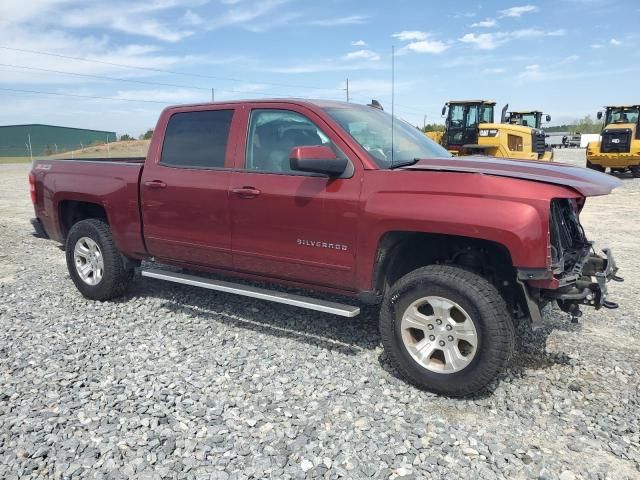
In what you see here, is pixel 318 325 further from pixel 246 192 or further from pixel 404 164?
pixel 404 164

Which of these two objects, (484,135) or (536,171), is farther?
(484,135)

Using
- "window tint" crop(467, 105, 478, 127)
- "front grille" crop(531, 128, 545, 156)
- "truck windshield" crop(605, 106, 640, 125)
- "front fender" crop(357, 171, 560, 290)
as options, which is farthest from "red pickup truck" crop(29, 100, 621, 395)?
"truck windshield" crop(605, 106, 640, 125)

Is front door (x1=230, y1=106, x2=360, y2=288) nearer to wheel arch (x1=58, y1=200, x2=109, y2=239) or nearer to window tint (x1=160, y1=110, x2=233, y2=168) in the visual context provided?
window tint (x1=160, y1=110, x2=233, y2=168)

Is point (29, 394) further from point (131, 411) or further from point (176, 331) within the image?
point (176, 331)

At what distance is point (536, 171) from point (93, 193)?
4.08 metres

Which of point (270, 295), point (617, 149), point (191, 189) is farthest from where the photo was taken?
point (617, 149)

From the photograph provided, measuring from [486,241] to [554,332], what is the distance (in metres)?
1.63

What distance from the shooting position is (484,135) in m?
16.1

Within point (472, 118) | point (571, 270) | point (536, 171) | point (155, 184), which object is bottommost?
point (571, 270)

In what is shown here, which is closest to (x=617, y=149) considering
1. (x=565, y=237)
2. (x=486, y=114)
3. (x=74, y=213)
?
(x=486, y=114)

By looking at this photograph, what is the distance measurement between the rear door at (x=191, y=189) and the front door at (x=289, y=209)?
0.54 ft

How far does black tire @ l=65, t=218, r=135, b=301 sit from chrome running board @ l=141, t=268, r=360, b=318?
0.44 meters

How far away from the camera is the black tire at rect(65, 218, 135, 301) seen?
209 inches

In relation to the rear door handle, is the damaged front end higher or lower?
lower
